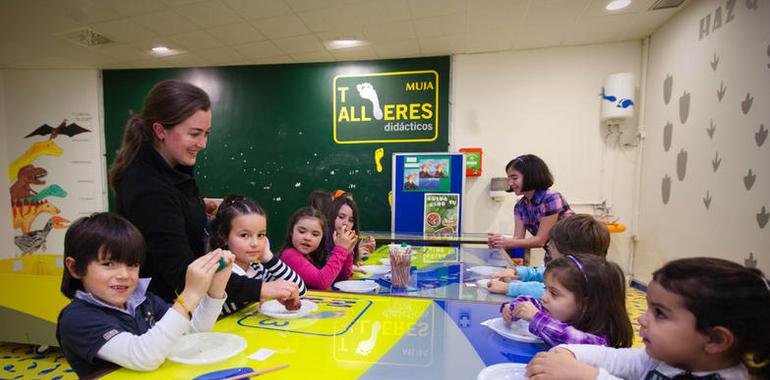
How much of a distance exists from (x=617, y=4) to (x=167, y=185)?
13.1 feet

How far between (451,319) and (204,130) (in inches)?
42.5

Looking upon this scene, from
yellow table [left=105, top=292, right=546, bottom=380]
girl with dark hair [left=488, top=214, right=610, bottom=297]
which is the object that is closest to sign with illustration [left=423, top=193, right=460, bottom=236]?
girl with dark hair [left=488, top=214, right=610, bottom=297]

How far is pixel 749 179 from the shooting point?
260 centimetres

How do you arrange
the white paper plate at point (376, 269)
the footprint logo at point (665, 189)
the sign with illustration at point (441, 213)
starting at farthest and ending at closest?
the sign with illustration at point (441, 213) < the footprint logo at point (665, 189) < the white paper plate at point (376, 269)

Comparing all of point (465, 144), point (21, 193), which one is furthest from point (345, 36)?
point (21, 193)

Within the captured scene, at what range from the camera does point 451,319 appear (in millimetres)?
1274

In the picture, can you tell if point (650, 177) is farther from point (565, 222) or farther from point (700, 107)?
point (565, 222)

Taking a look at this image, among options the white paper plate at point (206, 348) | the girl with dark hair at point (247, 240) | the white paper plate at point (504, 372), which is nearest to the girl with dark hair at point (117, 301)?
the white paper plate at point (206, 348)

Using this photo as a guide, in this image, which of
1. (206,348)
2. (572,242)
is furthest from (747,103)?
(206,348)

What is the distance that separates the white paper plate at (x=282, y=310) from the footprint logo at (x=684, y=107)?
12.6 feet

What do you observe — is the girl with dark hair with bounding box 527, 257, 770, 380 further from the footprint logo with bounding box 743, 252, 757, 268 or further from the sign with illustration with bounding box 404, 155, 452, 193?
the sign with illustration with bounding box 404, 155, 452, 193

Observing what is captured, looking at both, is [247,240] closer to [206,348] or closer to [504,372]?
[206,348]

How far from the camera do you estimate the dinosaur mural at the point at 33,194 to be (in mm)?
5328

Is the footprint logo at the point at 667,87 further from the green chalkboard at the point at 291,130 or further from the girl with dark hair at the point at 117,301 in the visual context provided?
the girl with dark hair at the point at 117,301
